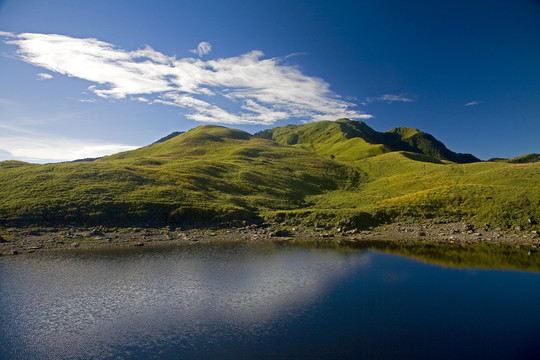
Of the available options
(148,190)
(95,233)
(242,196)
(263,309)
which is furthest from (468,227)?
(95,233)

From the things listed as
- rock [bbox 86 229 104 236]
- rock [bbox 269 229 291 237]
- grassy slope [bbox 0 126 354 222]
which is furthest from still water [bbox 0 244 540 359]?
grassy slope [bbox 0 126 354 222]

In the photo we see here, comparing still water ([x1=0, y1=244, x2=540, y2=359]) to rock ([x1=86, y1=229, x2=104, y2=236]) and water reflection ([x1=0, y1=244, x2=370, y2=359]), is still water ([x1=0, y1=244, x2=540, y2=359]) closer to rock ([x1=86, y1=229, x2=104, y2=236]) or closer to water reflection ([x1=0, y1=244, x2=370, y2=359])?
water reflection ([x1=0, y1=244, x2=370, y2=359])

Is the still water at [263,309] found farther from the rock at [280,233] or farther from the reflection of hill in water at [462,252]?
the rock at [280,233]

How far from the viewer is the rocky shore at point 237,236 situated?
53.3 metres

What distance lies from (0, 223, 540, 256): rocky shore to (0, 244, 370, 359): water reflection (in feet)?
20.5

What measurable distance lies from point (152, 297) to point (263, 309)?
11.8m

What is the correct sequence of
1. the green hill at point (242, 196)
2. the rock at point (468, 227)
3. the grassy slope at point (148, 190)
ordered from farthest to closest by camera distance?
the grassy slope at point (148, 190)
the green hill at point (242, 196)
the rock at point (468, 227)

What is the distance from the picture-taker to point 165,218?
6681 cm

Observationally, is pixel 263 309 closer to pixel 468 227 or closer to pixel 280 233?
pixel 280 233

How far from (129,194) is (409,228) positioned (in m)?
59.4

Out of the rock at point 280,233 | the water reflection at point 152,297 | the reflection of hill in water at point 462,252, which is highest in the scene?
the rock at point 280,233

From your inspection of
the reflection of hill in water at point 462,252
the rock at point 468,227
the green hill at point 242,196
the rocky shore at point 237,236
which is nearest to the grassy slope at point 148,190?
the green hill at point 242,196

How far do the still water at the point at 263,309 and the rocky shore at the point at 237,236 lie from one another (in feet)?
24.0

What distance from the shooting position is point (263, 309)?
98.3 ft
